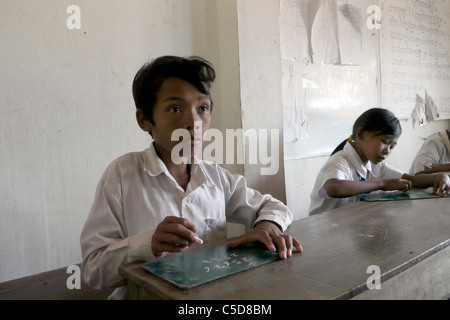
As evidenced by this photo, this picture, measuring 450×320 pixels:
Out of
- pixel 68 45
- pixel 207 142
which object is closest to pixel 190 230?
pixel 68 45

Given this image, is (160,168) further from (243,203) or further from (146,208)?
(243,203)

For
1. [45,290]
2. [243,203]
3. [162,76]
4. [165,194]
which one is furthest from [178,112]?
[45,290]

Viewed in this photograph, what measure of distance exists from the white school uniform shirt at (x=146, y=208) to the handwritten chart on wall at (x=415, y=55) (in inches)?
105

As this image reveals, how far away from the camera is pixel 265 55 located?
2180mm

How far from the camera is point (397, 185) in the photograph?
177 centimetres

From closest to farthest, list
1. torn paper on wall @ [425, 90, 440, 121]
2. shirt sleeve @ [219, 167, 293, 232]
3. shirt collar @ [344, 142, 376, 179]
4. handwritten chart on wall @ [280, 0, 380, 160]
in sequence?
shirt sleeve @ [219, 167, 293, 232] < shirt collar @ [344, 142, 376, 179] < handwritten chart on wall @ [280, 0, 380, 160] < torn paper on wall @ [425, 90, 440, 121]

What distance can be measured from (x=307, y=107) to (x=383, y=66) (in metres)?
1.29

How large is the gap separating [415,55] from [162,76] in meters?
3.73

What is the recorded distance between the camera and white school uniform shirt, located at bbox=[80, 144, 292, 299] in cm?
92

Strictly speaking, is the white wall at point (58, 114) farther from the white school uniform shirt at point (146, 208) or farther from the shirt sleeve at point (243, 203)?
the shirt sleeve at point (243, 203)

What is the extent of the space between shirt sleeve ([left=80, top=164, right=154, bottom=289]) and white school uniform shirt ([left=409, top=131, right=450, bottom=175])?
2564mm

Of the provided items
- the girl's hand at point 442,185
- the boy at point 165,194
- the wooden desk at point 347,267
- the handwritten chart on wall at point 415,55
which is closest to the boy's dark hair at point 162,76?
the boy at point 165,194

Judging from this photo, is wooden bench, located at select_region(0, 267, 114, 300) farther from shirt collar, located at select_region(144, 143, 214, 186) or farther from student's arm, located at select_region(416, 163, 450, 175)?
student's arm, located at select_region(416, 163, 450, 175)

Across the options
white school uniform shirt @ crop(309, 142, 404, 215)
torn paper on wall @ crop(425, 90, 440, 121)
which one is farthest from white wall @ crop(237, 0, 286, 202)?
torn paper on wall @ crop(425, 90, 440, 121)
